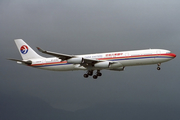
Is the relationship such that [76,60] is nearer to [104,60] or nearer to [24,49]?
[104,60]

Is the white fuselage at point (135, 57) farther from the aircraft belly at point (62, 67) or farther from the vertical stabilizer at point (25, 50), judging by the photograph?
the vertical stabilizer at point (25, 50)

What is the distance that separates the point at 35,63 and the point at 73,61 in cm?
1247

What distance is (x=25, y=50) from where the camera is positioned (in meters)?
69.7

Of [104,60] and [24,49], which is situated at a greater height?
[24,49]

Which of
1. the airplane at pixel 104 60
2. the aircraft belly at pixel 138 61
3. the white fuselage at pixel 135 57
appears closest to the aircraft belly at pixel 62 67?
the airplane at pixel 104 60

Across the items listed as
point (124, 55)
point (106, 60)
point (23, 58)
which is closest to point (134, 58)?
point (124, 55)

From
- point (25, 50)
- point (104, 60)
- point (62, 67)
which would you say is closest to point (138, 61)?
point (104, 60)

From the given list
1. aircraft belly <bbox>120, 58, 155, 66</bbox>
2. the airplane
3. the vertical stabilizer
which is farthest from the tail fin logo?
aircraft belly <bbox>120, 58, 155, 66</bbox>

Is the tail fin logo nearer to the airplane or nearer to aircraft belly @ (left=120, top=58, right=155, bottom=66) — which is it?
the airplane

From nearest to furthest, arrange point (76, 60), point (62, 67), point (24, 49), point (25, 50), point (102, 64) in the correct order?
point (76, 60) < point (102, 64) < point (62, 67) < point (25, 50) < point (24, 49)

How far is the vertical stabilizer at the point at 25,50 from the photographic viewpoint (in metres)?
68.6

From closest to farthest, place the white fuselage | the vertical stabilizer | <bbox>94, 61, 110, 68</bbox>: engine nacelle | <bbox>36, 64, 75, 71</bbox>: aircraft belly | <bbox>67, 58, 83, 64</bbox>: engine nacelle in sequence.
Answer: the white fuselage
<bbox>94, 61, 110, 68</bbox>: engine nacelle
<bbox>67, 58, 83, 64</bbox>: engine nacelle
<bbox>36, 64, 75, 71</bbox>: aircraft belly
the vertical stabilizer

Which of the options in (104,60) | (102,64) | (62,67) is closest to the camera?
(102,64)

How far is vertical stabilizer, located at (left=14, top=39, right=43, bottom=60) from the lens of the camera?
68562 millimetres
